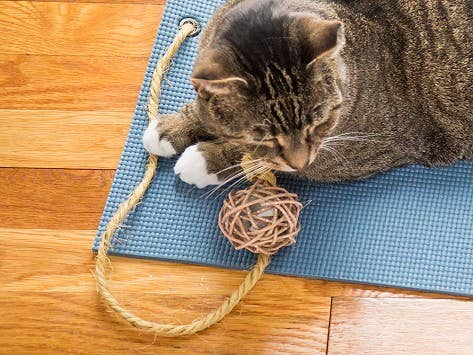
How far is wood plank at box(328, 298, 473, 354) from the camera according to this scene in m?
1.40

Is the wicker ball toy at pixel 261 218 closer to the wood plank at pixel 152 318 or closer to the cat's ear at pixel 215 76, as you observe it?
the wood plank at pixel 152 318

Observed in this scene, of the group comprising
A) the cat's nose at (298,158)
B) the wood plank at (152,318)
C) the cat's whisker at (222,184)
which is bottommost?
the wood plank at (152,318)

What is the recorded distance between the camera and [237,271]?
149 centimetres

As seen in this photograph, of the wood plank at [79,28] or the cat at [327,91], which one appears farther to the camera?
the wood plank at [79,28]

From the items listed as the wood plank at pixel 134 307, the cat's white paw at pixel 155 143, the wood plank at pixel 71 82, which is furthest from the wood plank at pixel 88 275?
the wood plank at pixel 71 82

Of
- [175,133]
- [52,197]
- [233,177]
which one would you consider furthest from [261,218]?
[52,197]

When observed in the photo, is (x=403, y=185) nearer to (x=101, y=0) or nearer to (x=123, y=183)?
(x=123, y=183)

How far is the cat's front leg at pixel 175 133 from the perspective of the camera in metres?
1.52

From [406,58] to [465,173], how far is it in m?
0.33

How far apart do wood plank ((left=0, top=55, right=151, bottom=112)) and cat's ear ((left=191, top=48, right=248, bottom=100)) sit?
604 millimetres

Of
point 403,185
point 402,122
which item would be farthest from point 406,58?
point 403,185

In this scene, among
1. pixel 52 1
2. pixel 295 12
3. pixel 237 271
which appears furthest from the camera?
pixel 52 1

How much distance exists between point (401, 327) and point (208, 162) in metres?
0.56

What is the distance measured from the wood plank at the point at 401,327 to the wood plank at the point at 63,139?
27.3 inches
